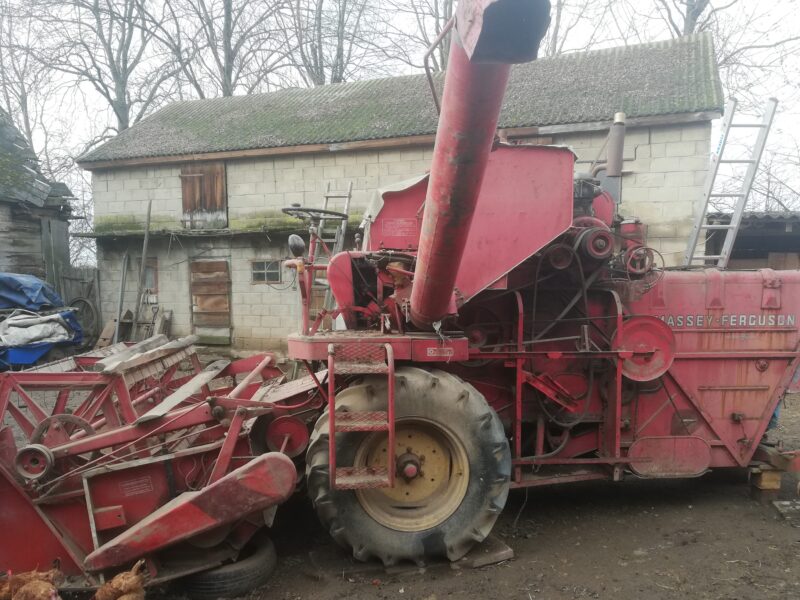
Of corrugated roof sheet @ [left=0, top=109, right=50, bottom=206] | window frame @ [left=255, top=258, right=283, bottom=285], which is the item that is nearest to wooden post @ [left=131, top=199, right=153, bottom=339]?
window frame @ [left=255, top=258, right=283, bottom=285]

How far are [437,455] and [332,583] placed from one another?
990 millimetres

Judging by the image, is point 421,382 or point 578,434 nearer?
point 421,382

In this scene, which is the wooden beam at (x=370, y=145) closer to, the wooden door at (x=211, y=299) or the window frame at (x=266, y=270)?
the window frame at (x=266, y=270)

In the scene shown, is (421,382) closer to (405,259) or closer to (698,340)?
(405,259)

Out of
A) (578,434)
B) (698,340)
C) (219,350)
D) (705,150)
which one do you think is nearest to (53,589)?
(578,434)

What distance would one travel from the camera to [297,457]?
361 centimetres

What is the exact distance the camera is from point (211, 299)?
12086 mm

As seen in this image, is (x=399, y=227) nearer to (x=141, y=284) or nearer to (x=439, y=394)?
(x=439, y=394)

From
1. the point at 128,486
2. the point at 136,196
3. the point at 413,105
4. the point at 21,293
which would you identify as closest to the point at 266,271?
the point at 136,196

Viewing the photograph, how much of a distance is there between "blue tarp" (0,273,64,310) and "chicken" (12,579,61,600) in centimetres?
1110

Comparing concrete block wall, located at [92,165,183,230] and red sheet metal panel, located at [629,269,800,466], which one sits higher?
concrete block wall, located at [92,165,183,230]

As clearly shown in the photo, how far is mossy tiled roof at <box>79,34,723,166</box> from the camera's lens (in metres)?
9.88

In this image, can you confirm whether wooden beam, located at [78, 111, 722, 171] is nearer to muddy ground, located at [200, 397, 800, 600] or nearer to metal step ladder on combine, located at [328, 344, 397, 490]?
muddy ground, located at [200, 397, 800, 600]

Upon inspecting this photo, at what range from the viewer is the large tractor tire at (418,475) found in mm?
3232
